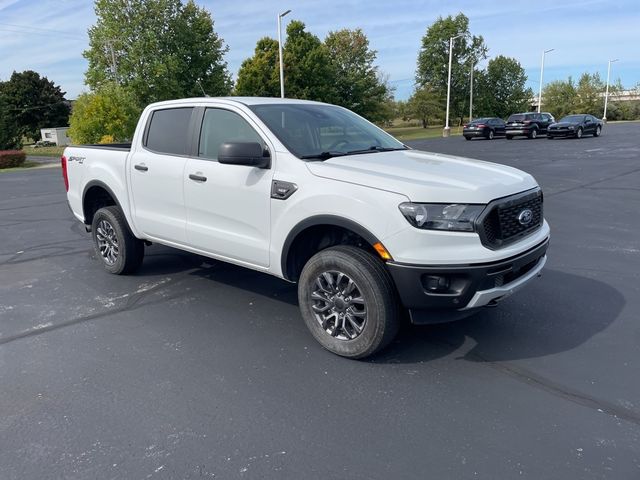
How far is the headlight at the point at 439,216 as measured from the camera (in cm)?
335

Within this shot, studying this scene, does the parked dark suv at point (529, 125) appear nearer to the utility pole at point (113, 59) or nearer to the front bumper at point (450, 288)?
the utility pole at point (113, 59)

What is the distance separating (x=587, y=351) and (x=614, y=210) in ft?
21.1

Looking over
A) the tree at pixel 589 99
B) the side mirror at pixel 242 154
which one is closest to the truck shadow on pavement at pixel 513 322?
the side mirror at pixel 242 154

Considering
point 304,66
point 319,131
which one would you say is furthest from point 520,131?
point 319,131

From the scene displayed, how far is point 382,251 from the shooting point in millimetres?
3475

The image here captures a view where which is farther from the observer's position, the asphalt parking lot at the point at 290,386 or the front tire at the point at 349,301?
the front tire at the point at 349,301

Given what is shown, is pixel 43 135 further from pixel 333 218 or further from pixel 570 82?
pixel 570 82

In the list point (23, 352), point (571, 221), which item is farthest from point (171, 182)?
point (571, 221)

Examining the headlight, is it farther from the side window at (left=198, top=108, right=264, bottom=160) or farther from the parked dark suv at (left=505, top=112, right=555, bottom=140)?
the parked dark suv at (left=505, top=112, right=555, bottom=140)

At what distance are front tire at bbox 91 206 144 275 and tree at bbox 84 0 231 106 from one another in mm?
40093

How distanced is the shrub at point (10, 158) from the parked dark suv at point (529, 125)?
28.9m

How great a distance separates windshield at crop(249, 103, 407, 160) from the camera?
423cm

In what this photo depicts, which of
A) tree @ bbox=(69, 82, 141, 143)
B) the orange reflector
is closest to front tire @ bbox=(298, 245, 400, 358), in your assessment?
the orange reflector

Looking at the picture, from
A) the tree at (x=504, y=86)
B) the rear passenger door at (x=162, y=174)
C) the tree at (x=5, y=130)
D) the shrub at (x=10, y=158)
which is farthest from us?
the tree at (x=504, y=86)
